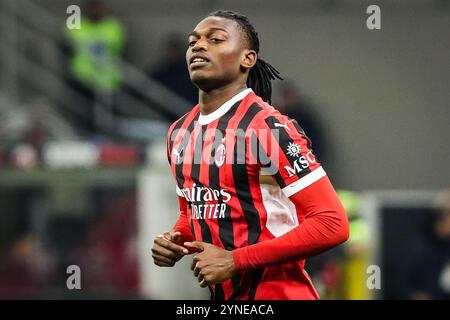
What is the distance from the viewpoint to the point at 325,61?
42.9ft

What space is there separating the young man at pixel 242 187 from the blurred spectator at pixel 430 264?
12.3ft

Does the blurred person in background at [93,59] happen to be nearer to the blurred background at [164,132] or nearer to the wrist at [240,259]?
the blurred background at [164,132]

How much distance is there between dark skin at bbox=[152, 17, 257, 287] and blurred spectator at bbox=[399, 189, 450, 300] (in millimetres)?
3863

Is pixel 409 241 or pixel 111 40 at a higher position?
pixel 111 40

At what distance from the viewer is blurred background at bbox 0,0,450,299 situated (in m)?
8.45

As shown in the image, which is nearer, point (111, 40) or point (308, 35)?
point (111, 40)

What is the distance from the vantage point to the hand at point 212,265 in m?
3.56

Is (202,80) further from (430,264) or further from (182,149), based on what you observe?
(430,264)

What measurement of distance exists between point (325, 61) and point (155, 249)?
376 inches

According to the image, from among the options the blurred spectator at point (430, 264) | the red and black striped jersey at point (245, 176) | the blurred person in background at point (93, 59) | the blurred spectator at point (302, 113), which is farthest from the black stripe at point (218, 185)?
the blurred person in background at point (93, 59)

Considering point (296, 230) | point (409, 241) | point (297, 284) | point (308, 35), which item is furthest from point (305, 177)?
point (308, 35)
